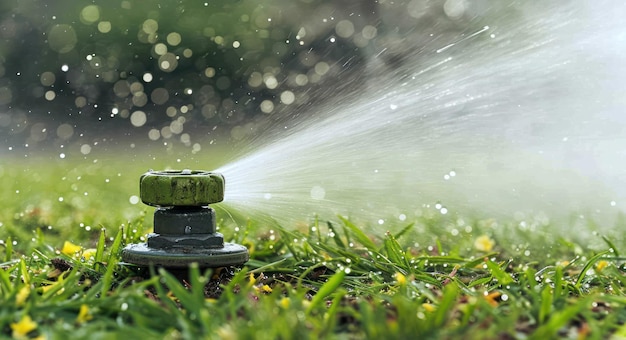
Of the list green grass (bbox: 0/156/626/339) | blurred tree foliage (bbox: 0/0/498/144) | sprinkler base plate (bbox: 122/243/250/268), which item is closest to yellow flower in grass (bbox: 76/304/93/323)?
green grass (bbox: 0/156/626/339)

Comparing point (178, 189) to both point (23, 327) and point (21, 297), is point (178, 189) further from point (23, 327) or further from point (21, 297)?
point (23, 327)

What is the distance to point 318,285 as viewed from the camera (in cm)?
216

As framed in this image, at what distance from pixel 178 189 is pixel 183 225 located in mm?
116

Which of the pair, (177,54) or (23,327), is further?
(177,54)

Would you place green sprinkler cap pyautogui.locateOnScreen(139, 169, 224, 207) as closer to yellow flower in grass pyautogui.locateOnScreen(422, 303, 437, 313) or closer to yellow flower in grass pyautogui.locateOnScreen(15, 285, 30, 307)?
yellow flower in grass pyautogui.locateOnScreen(15, 285, 30, 307)

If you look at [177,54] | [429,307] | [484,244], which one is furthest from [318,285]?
Result: [177,54]

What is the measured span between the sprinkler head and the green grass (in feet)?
0.23

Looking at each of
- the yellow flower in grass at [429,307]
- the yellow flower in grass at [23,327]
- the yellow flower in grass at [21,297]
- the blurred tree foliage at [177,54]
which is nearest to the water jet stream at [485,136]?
the yellow flower in grass at [429,307]

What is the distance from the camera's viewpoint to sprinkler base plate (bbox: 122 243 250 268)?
2004mm

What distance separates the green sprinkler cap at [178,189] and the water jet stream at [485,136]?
33.3 inches

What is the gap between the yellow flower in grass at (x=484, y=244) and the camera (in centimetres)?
298

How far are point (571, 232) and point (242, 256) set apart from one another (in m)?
1.75

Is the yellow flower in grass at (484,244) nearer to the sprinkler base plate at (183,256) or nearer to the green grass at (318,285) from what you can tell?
the green grass at (318,285)

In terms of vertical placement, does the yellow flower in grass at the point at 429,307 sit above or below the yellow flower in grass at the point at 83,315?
below
